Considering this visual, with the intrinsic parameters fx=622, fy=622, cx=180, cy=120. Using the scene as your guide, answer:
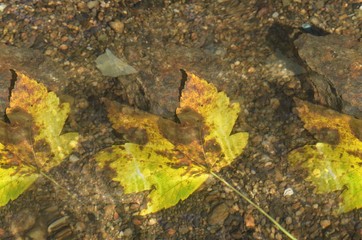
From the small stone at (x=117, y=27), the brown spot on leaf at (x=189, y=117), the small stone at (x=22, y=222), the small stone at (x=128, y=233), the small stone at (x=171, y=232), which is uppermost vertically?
the small stone at (x=117, y=27)

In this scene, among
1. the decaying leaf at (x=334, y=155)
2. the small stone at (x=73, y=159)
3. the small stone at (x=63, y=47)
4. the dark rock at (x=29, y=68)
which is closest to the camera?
the decaying leaf at (x=334, y=155)

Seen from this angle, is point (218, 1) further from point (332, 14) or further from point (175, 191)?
point (175, 191)

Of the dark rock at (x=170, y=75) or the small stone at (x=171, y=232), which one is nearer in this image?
the small stone at (x=171, y=232)

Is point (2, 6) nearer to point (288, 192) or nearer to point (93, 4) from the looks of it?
point (93, 4)

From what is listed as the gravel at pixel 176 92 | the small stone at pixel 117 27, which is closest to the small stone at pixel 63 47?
the gravel at pixel 176 92

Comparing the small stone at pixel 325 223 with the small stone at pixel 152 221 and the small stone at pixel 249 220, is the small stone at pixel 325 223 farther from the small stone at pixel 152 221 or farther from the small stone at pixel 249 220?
the small stone at pixel 152 221

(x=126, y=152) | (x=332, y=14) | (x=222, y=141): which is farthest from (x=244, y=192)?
(x=332, y=14)
